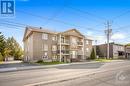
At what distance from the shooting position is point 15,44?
70.9 m

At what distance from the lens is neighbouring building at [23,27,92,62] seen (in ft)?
115

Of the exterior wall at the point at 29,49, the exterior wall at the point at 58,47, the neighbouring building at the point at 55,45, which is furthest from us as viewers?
the exterior wall at the point at 29,49

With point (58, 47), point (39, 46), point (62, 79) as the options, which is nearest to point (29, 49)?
point (39, 46)

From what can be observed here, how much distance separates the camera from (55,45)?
127 ft

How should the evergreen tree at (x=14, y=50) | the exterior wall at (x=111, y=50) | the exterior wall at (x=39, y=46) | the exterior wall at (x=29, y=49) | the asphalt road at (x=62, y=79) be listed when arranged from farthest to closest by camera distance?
the evergreen tree at (x=14, y=50)
the exterior wall at (x=111, y=50)
the exterior wall at (x=29, y=49)
the exterior wall at (x=39, y=46)
the asphalt road at (x=62, y=79)

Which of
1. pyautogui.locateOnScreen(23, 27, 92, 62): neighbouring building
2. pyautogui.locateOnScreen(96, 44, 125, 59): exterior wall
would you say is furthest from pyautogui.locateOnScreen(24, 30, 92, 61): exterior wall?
pyautogui.locateOnScreen(96, 44, 125, 59): exterior wall

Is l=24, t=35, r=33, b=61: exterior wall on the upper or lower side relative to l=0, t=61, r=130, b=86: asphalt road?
upper

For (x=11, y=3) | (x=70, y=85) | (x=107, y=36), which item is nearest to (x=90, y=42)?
(x=107, y=36)

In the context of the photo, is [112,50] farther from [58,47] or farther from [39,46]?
[39,46]

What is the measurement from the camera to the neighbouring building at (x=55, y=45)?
35.1 metres

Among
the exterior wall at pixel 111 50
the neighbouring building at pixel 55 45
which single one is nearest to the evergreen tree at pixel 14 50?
the neighbouring building at pixel 55 45

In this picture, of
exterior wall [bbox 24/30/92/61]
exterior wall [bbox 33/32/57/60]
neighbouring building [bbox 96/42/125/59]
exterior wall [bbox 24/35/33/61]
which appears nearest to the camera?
exterior wall [bbox 33/32/57/60]

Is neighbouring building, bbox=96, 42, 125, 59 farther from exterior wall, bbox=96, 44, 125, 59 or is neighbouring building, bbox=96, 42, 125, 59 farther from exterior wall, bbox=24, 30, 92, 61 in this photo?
exterior wall, bbox=24, 30, 92, 61

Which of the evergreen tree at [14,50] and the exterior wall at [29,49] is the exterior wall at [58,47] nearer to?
the exterior wall at [29,49]
